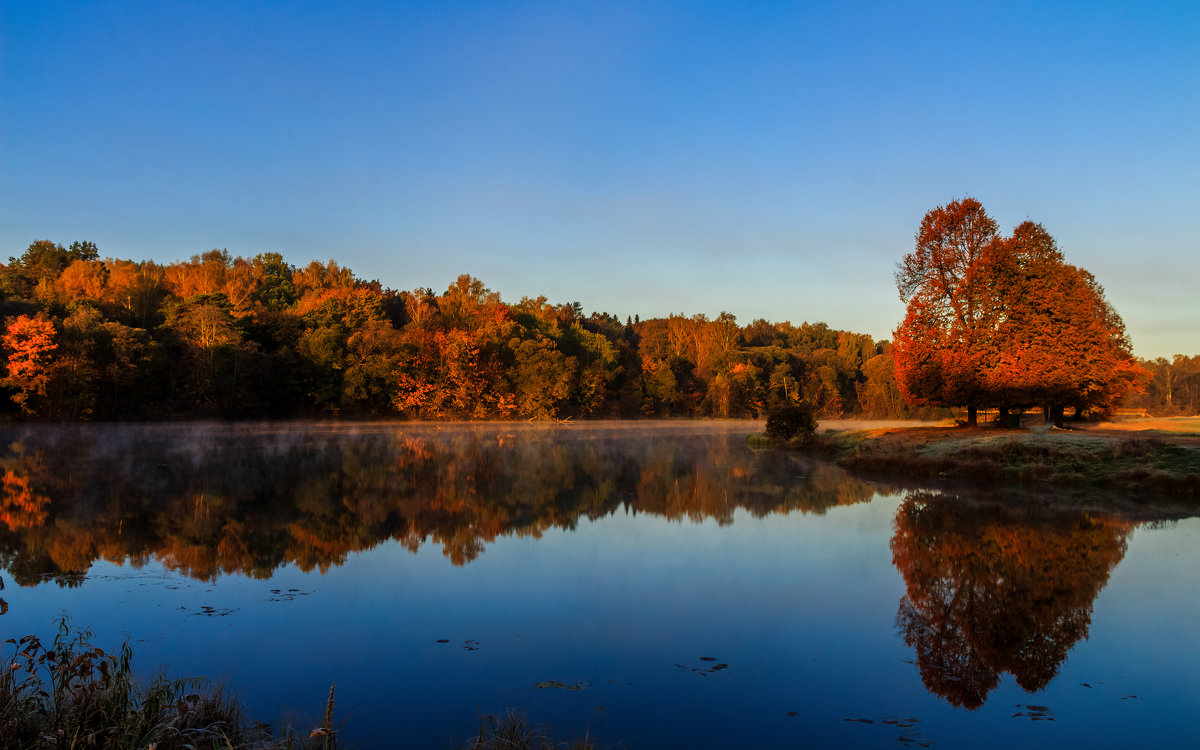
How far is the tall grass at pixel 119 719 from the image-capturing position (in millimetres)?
4199

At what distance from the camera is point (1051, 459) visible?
2033cm

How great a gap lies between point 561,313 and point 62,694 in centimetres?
8236

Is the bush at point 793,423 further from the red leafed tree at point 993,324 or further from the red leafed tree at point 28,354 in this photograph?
the red leafed tree at point 28,354

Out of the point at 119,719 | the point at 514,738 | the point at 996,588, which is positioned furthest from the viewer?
the point at 996,588

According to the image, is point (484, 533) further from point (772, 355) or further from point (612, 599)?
point (772, 355)

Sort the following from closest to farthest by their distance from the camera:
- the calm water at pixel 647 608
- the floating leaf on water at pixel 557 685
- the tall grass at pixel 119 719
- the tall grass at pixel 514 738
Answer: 1. the tall grass at pixel 119 719
2. the tall grass at pixel 514 738
3. the calm water at pixel 647 608
4. the floating leaf on water at pixel 557 685

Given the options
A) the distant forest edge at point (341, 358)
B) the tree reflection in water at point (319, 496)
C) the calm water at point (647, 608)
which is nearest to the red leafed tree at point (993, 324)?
the tree reflection in water at point (319, 496)

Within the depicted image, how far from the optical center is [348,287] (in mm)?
68750

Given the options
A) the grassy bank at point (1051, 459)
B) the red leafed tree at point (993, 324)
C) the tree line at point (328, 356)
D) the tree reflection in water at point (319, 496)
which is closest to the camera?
the tree reflection in water at point (319, 496)

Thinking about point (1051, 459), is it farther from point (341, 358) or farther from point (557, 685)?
point (341, 358)

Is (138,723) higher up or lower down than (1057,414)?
lower down

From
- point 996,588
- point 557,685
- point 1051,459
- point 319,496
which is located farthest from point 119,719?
point 1051,459

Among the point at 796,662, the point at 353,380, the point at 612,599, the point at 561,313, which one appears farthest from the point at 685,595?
the point at 561,313

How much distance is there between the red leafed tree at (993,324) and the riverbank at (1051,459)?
2079 mm
